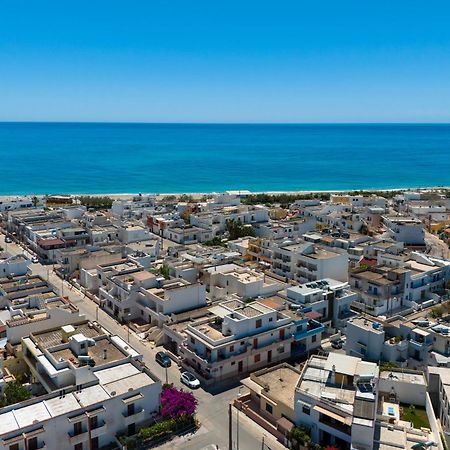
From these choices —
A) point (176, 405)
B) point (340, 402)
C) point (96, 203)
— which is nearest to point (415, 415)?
point (340, 402)

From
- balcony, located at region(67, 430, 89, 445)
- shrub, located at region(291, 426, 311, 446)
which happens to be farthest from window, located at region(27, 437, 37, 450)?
shrub, located at region(291, 426, 311, 446)

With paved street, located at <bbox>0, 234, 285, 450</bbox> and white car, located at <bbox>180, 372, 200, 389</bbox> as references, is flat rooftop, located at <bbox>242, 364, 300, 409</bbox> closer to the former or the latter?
paved street, located at <bbox>0, 234, 285, 450</bbox>

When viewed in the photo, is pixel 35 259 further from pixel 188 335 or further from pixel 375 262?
pixel 375 262

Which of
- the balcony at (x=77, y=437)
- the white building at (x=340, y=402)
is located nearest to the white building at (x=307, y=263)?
the white building at (x=340, y=402)

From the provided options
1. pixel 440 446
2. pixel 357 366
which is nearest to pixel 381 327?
pixel 357 366

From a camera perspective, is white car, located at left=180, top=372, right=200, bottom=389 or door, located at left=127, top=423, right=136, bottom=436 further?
white car, located at left=180, top=372, right=200, bottom=389

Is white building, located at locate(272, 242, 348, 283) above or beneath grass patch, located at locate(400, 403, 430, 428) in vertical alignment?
above

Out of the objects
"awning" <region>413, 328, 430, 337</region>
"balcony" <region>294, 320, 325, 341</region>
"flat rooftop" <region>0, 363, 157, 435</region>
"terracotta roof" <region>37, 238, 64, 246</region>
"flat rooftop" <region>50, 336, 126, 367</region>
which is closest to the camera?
"flat rooftop" <region>0, 363, 157, 435</region>
